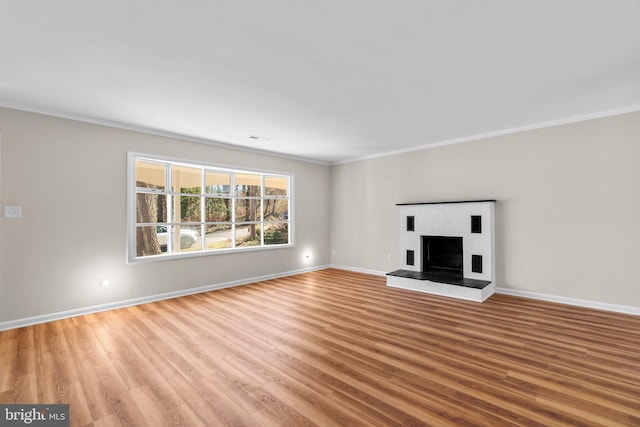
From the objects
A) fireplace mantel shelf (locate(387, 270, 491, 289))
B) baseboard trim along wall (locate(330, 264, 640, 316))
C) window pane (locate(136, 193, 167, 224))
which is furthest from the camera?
window pane (locate(136, 193, 167, 224))

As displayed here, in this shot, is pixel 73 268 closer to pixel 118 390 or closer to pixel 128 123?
pixel 128 123

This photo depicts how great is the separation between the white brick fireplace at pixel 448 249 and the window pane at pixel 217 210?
10.6 ft

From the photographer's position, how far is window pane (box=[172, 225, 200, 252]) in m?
4.81

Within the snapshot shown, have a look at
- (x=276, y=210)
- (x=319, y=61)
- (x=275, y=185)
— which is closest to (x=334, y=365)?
(x=319, y=61)

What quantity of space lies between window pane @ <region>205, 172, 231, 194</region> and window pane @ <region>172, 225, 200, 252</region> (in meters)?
0.74

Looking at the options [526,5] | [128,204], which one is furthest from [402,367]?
[128,204]

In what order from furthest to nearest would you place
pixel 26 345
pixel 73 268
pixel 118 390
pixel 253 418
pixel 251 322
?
pixel 73 268
pixel 251 322
pixel 26 345
pixel 118 390
pixel 253 418

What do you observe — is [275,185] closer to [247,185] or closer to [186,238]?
[247,185]

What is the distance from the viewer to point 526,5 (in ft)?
5.99

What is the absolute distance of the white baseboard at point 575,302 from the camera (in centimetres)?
363

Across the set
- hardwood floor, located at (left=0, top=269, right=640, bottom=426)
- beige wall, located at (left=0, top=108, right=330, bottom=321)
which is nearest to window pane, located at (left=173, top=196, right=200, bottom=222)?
beige wall, located at (left=0, top=108, right=330, bottom=321)

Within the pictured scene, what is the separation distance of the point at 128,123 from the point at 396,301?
15.3 ft

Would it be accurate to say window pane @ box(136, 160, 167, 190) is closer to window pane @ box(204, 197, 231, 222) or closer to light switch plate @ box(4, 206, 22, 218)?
window pane @ box(204, 197, 231, 222)

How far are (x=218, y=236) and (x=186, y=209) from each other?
0.78 metres
